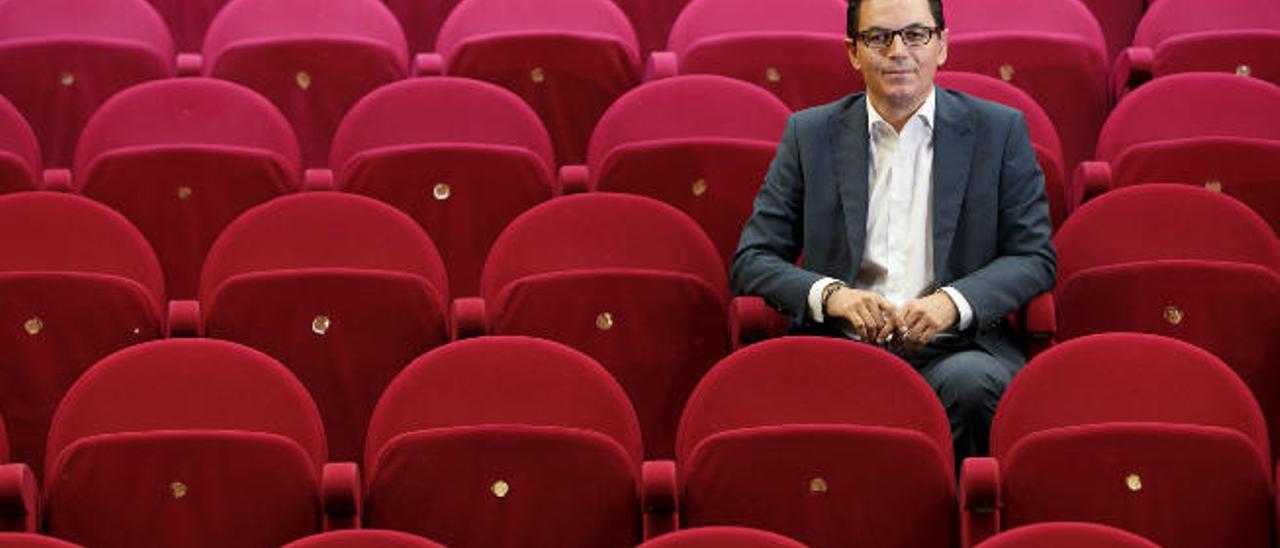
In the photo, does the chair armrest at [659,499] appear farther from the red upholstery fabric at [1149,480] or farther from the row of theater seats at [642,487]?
the red upholstery fabric at [1149,480]

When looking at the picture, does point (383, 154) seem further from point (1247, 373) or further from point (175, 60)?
point (1247, 373)

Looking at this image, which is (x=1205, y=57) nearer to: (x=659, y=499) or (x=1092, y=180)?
(x=1092, y=180)

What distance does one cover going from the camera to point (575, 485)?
103cm

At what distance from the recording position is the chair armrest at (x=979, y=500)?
101 cm

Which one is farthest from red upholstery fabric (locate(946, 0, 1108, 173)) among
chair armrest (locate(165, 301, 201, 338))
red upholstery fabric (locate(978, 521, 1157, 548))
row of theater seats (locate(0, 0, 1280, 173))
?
red upholstery fabric (locate(978, 521, 1157, 548))

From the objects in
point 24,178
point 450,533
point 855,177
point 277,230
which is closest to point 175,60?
point 24,178

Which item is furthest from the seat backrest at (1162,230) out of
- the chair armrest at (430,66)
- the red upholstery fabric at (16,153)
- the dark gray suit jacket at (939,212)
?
the red upholstery fabric at (16,153)

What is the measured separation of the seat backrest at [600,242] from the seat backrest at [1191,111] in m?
0.31

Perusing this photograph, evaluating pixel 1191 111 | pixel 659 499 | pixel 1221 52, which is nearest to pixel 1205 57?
pixel 1221 52

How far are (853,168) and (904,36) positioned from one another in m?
0.08

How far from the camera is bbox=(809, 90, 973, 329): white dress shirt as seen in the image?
1248 mm

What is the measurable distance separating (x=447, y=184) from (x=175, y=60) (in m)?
0.37

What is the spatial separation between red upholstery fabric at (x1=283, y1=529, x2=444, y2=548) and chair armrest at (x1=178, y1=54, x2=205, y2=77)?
760 mm

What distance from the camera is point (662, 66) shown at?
1564 millimetres
